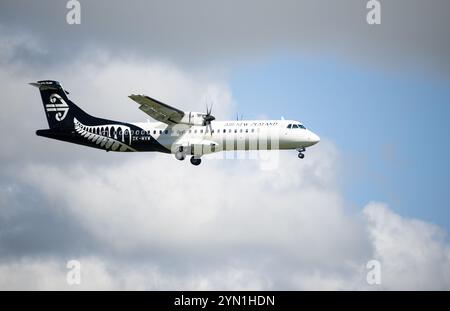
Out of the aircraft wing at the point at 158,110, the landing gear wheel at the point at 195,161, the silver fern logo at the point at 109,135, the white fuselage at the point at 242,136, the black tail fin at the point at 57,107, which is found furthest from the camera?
the black tail fin at the point at 57,107

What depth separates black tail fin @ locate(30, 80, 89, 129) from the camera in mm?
67312

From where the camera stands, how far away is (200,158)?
65.6 m

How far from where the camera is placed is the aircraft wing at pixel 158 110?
2480 inches

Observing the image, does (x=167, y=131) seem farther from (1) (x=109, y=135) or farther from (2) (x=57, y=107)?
(2) (x=57, y=107)

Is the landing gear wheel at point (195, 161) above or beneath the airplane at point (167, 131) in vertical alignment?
beneath

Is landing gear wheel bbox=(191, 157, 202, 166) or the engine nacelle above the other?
the engine nacelle

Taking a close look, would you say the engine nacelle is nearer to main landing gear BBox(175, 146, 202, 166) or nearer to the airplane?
the airplane

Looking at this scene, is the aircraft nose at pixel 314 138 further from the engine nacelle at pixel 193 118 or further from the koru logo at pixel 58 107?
the koru logo at pixel 58 107

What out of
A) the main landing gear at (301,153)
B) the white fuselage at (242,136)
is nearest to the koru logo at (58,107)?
the white fuselage at (242,136)

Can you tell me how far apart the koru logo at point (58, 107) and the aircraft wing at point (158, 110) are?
691 cm

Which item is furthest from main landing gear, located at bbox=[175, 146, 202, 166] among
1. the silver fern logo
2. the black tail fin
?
the black tail fin

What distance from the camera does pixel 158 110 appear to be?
211ft
